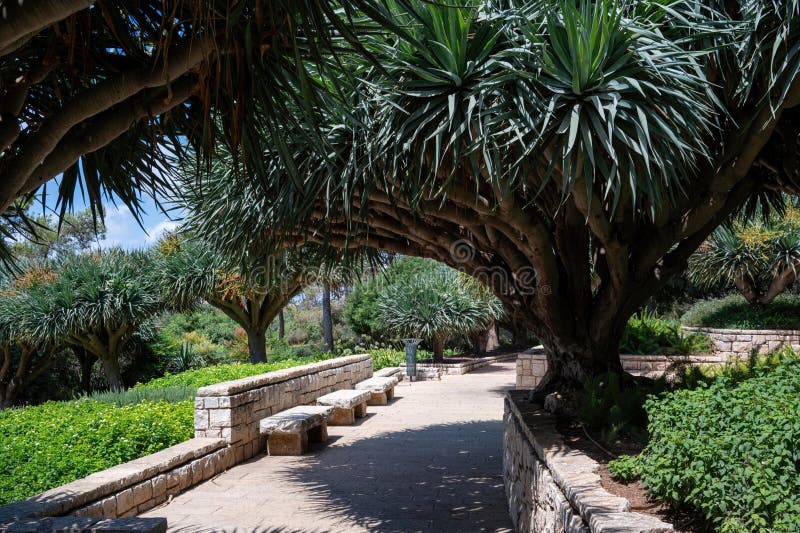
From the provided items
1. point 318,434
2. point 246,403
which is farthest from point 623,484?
point 318,434

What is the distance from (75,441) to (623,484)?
549 cm

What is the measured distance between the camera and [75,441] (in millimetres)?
6539

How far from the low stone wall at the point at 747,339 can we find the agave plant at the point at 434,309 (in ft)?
22.3

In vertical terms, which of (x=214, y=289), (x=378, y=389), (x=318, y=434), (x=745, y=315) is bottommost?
(x=318, y=434)

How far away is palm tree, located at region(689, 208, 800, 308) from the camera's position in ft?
49.9

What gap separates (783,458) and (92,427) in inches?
264

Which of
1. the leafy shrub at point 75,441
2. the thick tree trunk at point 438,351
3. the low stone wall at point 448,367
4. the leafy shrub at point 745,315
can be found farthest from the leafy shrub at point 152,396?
the leafy shrub at point 745,315

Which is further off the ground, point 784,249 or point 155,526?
point 784,249

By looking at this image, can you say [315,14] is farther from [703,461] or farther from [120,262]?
[120,262]

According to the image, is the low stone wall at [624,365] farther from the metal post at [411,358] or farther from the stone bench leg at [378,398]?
the metal post at [411,358]

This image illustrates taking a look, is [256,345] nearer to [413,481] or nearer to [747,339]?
[413,481]

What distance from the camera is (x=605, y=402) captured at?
17.2 feet

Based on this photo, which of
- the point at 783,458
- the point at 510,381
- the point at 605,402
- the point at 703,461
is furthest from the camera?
the point at 510,381

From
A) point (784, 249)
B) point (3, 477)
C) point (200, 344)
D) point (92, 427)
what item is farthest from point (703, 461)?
point (200, 344)
